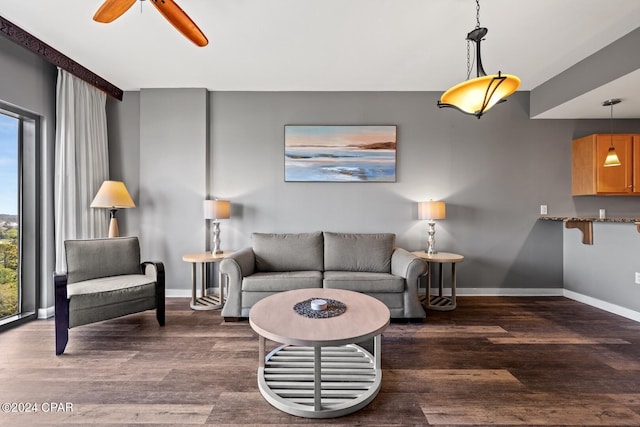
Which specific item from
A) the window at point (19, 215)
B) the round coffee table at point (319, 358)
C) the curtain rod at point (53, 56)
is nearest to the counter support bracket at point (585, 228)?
the round coffee table at point (319, 358)

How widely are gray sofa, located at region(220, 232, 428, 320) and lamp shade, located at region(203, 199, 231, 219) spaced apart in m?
0.44

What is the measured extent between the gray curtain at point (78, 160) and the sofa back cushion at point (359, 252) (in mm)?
2728

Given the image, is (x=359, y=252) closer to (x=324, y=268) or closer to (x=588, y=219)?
(x=324, y=268)

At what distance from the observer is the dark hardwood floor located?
1.54m

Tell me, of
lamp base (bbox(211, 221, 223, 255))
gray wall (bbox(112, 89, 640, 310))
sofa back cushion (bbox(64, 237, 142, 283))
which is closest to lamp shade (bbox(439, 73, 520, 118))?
gray wall (bbox(112, 89, 640, 310))

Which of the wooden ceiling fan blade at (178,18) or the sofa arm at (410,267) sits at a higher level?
the wooden ceiling fan blade at (178,18)

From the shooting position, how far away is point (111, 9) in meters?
1.67

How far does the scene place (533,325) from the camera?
2717 mm

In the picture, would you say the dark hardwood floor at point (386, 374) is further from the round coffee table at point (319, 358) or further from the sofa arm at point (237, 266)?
the sofa arm at point (237, 266)

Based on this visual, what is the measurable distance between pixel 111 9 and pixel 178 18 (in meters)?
0.37

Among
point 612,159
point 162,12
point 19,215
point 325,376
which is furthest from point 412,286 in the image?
point 19,215

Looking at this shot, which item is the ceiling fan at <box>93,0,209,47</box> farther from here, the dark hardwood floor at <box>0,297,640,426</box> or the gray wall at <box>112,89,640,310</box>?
the dark hardwood floor at <box>0,297,640,426</box>

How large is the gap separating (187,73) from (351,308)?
3089mm

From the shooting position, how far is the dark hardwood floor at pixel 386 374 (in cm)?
154
